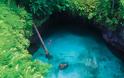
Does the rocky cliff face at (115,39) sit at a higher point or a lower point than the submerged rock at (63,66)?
higher

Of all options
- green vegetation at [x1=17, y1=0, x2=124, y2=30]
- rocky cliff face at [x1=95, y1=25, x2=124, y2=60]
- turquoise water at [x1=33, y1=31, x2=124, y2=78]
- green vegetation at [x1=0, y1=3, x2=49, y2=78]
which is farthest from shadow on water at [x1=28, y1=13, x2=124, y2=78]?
green vegetation at [x1=0, y1=3, x2=49, y2=78]

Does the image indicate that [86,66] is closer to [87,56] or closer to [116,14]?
[87,56]

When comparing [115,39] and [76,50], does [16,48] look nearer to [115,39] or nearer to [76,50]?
[76,50]

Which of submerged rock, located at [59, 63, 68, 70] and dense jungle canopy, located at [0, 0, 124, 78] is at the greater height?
dense jungle canopy, located at [0, 0, 124, 78]

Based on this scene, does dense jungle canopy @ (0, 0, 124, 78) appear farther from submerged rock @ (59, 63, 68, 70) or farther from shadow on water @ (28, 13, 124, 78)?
submerged rock @ (59, 63, 68, 70)

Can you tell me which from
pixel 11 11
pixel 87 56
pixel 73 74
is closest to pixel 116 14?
pixel 87 56

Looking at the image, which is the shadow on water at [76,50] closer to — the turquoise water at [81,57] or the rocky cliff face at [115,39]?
the turquoise water at [81,57]

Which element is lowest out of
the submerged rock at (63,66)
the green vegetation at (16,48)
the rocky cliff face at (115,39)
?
the submerged rock at (63,66)

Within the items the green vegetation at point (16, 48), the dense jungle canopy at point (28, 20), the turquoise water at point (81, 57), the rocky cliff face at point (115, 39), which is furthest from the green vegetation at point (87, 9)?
the turquoise water at point (81, 57)

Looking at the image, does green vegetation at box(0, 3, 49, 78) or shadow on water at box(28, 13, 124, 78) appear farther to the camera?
shadow on water at box(28, 13, 124, 78)
